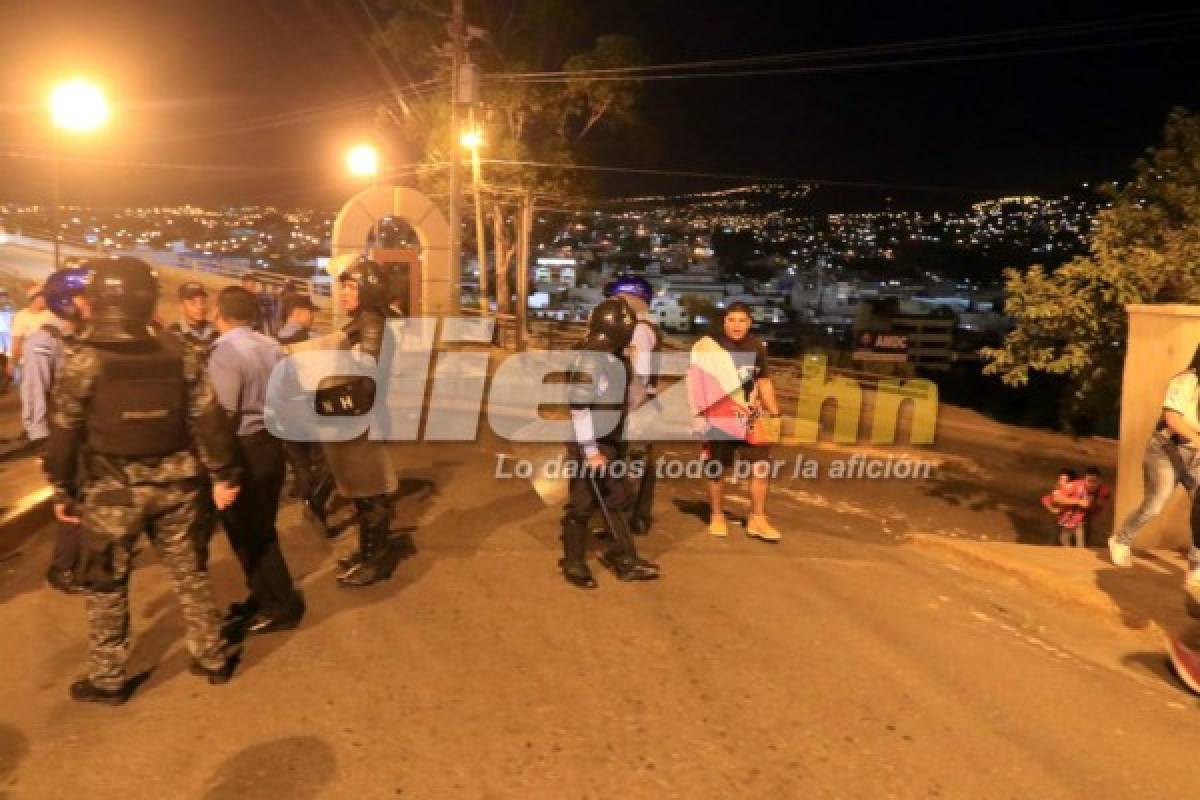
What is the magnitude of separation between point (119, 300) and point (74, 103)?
10437 millimetres

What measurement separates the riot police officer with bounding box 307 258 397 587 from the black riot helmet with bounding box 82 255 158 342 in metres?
1.48

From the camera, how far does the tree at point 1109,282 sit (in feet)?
30.5

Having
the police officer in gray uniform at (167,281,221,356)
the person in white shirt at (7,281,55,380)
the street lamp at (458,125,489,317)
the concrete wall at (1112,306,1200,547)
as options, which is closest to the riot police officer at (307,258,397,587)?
the police officer in gray uniform at (167,281,221,356)

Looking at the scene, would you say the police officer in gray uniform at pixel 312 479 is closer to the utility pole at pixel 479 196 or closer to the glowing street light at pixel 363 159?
the utility pole at pixel 479 196

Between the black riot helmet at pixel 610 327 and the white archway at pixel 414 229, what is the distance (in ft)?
52.5

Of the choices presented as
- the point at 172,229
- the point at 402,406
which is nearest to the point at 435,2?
the point at 402,406

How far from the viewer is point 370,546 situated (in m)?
5.61

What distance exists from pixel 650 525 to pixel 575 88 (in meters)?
21.4

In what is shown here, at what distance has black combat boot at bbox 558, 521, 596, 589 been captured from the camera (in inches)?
221

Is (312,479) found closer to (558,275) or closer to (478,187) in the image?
(478,187)

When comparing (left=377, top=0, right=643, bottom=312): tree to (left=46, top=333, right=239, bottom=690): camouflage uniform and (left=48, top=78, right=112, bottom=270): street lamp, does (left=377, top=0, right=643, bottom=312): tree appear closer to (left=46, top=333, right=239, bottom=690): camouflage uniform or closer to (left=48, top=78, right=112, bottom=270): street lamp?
(left=48, top=78, right=112, bottom=270): street lamp

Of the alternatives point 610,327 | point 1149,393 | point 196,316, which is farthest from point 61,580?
point 1149,393

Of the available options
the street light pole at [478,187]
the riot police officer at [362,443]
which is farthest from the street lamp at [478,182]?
the riot police officer at [362,443]

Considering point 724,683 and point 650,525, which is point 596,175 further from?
point 724,683
